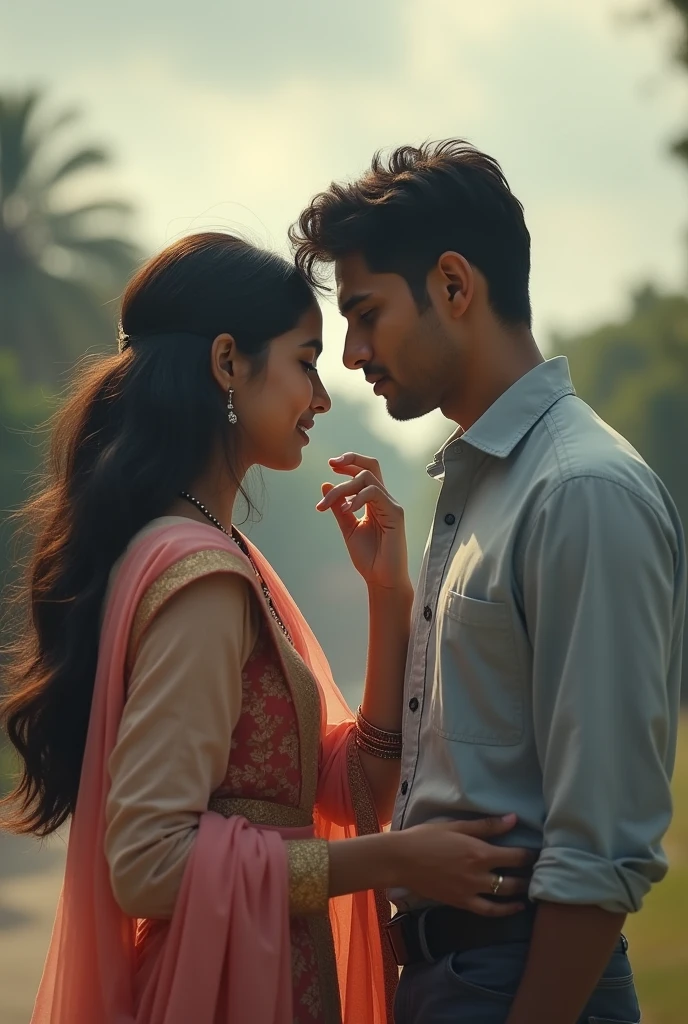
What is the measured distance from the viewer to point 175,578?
75.0 inches

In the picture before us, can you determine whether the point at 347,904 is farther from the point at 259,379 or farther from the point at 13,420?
the point at 13,420

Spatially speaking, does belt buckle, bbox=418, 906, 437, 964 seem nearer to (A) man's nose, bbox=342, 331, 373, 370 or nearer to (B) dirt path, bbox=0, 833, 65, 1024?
(A) man's nose, bbox=342, 331, 373, 370

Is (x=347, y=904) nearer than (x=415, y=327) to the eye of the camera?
No

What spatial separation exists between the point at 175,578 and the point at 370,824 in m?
0.78

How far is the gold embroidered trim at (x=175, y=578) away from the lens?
1892mm

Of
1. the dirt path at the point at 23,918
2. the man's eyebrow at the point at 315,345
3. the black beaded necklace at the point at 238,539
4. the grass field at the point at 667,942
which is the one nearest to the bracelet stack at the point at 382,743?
the black beaded necklace at the point at 238,539

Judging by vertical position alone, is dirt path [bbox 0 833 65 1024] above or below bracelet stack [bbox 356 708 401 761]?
below

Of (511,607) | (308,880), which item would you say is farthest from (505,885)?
(511,607)

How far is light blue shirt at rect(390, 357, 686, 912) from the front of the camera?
166 centimetres

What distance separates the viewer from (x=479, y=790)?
1838 mm

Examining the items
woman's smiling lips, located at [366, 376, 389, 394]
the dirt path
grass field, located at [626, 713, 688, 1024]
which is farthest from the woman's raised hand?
grass field, located at [626, 713, 688, 1024]

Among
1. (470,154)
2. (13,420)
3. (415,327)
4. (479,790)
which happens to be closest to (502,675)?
(479,790)

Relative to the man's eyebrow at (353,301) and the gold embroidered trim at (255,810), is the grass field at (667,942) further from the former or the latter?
the man's eyebrow at (353,301)

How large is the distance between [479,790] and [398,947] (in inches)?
16.0
